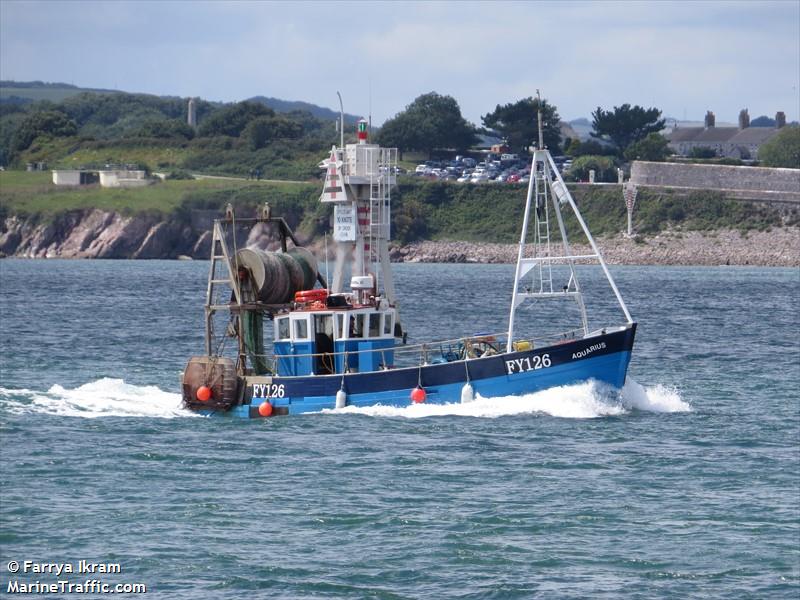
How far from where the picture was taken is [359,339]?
41500 mm

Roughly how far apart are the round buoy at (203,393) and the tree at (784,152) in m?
151

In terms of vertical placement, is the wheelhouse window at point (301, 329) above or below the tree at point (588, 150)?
below

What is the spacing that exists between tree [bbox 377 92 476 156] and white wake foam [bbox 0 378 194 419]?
466 feet

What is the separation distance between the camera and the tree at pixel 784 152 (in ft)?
604

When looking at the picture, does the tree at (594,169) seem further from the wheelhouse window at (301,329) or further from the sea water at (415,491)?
the wheelhouse window at (301,329)

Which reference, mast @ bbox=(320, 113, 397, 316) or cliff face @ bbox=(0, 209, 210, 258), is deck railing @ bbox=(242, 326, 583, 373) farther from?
cliff face @ bbox=(0, 209, 210, 258)

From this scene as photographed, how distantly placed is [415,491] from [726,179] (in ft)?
464

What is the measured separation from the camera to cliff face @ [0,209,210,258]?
6555 inches

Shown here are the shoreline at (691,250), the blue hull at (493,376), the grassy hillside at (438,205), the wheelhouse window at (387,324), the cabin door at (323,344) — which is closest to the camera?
the blue hull at (493,376)

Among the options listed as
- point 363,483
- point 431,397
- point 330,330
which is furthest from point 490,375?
point 363,483

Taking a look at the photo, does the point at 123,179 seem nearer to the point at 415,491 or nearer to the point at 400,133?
the point at 400,133

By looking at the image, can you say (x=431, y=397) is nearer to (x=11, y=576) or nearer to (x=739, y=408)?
(x=739, y=408)

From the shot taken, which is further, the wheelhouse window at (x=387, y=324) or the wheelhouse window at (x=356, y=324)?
the wheelhouse window at (x=387, y=324)

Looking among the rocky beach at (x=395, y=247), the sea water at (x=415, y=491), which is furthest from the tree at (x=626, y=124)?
the sea water at (x=415, y=491)
